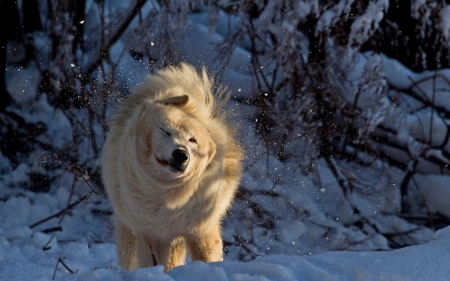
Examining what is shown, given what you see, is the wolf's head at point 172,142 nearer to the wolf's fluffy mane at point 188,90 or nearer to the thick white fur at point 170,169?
the thick white fur at point 170,169

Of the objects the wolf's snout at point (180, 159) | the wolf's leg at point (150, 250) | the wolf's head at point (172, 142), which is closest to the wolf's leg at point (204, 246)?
the wolf's leg at point (150, 250)

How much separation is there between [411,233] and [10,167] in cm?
345

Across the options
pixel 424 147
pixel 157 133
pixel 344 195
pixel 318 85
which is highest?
pixel 157 133

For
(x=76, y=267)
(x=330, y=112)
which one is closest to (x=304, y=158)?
(x=330, y=112)

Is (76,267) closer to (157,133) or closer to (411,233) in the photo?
(157,133)

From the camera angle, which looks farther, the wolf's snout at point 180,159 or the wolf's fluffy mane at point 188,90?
the wolf's fluffy mane at point 188,90

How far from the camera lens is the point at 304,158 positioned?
18.9 feet

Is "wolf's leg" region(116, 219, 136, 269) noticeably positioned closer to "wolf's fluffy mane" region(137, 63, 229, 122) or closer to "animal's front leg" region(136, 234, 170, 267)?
"animal's front leg" region(136, 234, 170, 267)

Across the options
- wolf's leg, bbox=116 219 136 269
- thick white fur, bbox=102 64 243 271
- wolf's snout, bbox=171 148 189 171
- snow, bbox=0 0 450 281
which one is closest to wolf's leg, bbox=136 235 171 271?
thick white fur, bbox=102 64 243 271

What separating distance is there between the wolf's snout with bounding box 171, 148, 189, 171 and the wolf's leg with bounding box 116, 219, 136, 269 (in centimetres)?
95

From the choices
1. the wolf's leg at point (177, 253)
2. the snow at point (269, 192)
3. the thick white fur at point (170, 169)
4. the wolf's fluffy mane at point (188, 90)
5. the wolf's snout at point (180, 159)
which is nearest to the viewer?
the wolf's snout at point (180, 159)

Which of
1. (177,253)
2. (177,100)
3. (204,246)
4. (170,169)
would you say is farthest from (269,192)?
(170,169)

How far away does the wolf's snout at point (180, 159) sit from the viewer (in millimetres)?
2980

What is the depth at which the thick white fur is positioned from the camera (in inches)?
124
